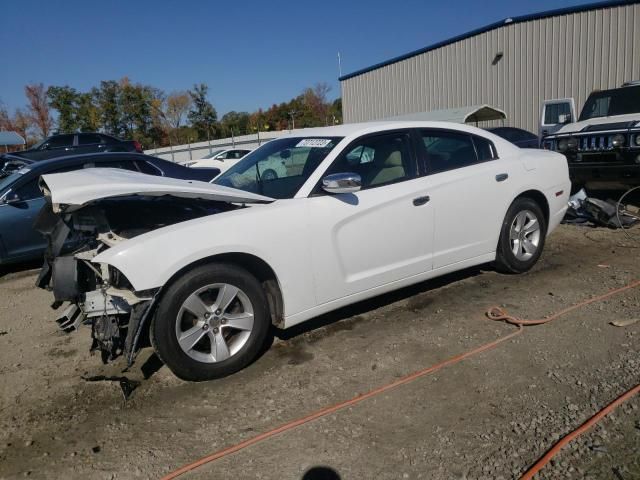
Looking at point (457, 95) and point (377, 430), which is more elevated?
point (457, 95)

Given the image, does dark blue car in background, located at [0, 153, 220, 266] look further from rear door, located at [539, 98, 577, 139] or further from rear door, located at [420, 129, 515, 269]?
rear door, located at [539, 98, 577, 139]

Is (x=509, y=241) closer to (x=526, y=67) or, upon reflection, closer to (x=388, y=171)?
(x=388, y=171)

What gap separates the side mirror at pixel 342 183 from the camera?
335 centimetres

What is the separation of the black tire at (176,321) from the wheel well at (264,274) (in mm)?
53

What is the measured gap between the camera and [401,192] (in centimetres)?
383

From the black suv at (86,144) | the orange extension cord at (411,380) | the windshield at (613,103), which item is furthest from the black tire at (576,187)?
the black suv at (86,144)

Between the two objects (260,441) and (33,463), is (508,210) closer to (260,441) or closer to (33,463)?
(260,441)

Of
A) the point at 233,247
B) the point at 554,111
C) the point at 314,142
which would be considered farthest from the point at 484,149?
the point at 554,111

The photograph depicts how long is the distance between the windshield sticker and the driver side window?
0.69ft

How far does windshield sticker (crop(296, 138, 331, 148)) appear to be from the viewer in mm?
3869

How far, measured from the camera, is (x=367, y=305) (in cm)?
436

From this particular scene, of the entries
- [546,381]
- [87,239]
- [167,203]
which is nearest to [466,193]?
[546,381]

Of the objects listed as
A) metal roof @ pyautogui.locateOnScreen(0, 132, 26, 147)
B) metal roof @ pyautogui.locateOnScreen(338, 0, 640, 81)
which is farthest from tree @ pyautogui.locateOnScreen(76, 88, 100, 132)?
metal roof @ pyautogui.locateOnScreen(338, 0, 640, 81)

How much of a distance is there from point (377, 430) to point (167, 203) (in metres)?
2.18
